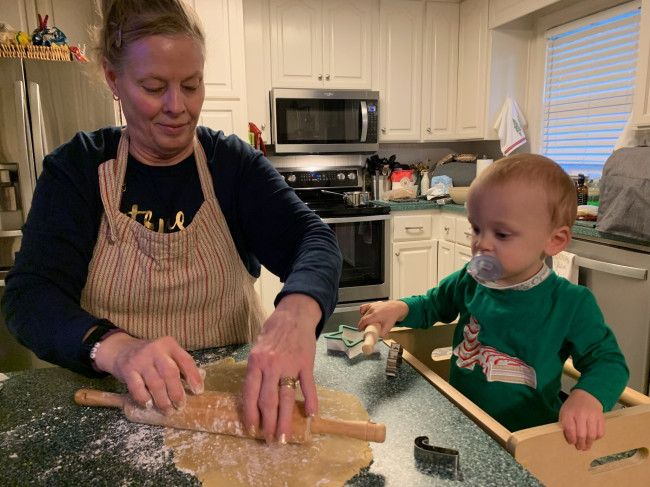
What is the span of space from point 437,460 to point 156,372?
1.18 ft

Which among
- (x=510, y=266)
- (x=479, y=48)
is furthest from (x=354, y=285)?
(x=510, y=266)

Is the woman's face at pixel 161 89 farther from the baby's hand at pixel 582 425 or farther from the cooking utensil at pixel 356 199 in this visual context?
the cooking utensil at pixel 356 199

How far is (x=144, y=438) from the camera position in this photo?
61 centimetres

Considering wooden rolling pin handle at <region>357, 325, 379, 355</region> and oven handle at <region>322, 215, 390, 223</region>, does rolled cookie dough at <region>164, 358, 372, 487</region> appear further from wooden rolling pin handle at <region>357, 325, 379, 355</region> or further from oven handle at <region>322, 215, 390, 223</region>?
oven handle at <region>322, 215, 390, 223</region>

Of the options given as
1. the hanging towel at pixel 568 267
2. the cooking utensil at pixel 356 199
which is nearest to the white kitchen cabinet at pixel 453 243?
the cooking utensil at pixel 356 199

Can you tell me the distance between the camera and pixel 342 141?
10.0 ft

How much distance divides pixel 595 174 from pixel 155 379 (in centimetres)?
270

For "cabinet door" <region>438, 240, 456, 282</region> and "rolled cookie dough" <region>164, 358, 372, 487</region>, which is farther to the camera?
"cabinet door" <region>438, 240, 456, 282</region>

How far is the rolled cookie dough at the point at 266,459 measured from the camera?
528mm

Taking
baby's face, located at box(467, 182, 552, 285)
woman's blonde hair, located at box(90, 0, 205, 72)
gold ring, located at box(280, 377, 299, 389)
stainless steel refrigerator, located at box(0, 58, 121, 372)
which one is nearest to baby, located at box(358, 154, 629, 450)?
baby's face, located at box(467, 182, 552, 285)

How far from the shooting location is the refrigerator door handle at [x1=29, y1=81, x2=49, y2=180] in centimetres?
204

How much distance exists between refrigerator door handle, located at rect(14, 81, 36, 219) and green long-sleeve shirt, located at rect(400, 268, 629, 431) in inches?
79.4

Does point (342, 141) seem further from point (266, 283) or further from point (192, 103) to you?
point (192, 103)

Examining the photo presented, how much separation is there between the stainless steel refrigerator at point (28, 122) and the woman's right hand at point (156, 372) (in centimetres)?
184
